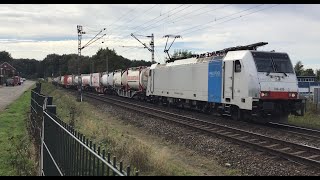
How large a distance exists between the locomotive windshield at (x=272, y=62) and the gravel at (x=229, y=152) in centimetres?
259

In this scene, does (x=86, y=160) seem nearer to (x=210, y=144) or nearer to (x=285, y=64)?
(x=210, y=144)

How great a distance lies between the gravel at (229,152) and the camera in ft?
31.4

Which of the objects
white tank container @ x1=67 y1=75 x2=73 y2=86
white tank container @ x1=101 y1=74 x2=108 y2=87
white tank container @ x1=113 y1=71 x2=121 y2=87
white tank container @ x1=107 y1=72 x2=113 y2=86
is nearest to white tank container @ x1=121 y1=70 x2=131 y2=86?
white tank container @ x1=113 y1=71 x2=121 y2=87

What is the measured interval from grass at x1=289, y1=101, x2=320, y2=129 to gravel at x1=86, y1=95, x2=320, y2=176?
3500 mm

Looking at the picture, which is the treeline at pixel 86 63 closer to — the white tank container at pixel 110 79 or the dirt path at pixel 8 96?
the dirt path at pixel 8 96

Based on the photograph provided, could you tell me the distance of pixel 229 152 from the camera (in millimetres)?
12109

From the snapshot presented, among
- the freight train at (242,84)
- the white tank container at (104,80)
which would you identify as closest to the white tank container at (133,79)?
the white tank container at (104,80)

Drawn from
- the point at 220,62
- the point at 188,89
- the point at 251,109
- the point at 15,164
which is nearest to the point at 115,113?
the point at 188,89

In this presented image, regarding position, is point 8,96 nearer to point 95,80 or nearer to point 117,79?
point 117,79

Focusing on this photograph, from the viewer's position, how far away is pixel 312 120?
68.7ft

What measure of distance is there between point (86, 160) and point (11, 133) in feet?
38.7

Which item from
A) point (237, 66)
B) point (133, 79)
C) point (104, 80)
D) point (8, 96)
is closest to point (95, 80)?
point (104, 80)

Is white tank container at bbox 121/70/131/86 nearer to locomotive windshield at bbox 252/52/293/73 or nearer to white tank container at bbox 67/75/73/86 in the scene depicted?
locomotive windshield at bbox 252/52/293/73

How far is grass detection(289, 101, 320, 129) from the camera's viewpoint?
65.1 feet
